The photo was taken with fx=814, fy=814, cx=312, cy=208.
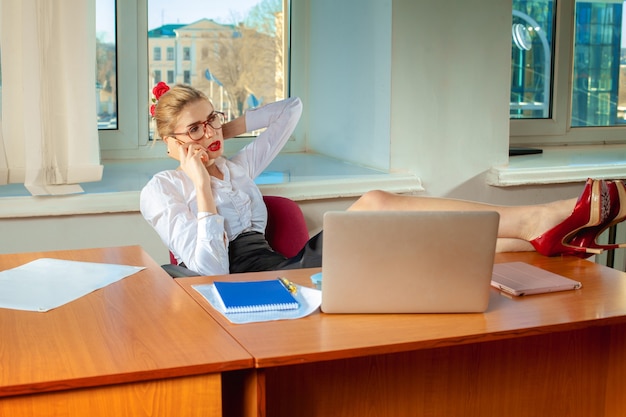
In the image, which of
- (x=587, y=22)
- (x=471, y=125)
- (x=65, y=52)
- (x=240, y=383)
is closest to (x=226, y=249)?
(x=65, y=52)

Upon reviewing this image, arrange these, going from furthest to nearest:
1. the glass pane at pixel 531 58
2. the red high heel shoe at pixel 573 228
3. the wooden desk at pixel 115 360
→ the glass pane at pixel 531 58 < the red high heel shoe at pixel 573 228 < the wooden desk at pixel 115 360

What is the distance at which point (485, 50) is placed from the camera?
10.8 ft

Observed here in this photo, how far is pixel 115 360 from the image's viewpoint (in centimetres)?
140

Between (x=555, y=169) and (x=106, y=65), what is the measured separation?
1.92 m

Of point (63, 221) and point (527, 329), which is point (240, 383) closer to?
point (527, 329)

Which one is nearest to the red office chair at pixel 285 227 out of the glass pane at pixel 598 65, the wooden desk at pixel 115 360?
the wooden desk at pixel 115 360

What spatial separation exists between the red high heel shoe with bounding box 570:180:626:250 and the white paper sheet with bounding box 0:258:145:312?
1180 mm

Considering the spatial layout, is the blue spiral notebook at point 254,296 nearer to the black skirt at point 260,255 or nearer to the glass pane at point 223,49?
the black skirt at point 260,255

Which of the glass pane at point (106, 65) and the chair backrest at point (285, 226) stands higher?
the glass pane at point (106, 65)

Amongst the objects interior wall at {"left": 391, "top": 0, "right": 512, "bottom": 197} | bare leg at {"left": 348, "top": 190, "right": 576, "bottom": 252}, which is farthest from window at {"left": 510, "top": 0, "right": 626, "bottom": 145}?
bare leg at {"left": 348, "top": 190, "right": 576, "bottom": 252}

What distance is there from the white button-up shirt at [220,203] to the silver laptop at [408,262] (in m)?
0.83

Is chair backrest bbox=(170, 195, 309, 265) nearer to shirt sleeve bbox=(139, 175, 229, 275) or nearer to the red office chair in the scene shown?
the red office chair

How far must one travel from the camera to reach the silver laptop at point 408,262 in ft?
5.31

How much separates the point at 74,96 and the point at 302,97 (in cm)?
132
